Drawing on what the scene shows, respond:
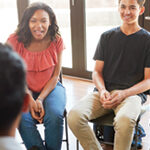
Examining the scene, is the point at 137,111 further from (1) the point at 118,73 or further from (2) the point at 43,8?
(2) the point at 43,8

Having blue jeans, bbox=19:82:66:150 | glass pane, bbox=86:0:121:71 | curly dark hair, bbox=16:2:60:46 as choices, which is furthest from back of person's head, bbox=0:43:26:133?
glass pane, bbox=86:0:121:71

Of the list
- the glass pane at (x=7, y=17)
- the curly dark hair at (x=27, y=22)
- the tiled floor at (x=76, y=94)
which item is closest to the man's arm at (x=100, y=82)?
the curly dark hair at (x=27, y=22)

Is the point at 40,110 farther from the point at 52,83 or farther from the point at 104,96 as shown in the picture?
the point at 104,96

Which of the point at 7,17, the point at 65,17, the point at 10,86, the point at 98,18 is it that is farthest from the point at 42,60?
the point at 7,17

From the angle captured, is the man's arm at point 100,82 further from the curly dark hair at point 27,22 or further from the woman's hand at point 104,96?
the curly dark hair at point 27,22

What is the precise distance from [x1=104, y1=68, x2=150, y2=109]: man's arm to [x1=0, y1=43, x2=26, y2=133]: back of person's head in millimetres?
1289

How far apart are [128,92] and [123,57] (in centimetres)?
27

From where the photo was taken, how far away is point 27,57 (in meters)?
2.17

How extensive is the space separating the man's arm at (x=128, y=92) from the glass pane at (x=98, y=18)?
1.83m

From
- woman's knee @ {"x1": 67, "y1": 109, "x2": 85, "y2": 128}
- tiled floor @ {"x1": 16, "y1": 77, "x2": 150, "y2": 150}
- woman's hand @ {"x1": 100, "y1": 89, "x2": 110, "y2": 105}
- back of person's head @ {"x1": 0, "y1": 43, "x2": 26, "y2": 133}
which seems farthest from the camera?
tiled floor @ {"x1": 16, "y1": 77, "x2": 150, "y2": 150}

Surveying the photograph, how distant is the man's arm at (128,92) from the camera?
204 cm

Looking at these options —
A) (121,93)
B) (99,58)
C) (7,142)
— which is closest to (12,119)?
(7,142)

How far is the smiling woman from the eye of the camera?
6.63ft

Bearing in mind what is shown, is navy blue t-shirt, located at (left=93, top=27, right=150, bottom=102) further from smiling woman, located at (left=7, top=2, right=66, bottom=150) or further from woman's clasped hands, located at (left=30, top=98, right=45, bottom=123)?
woman's clasped hands, located at (left=30, top=98, right=45, bottom=123)
